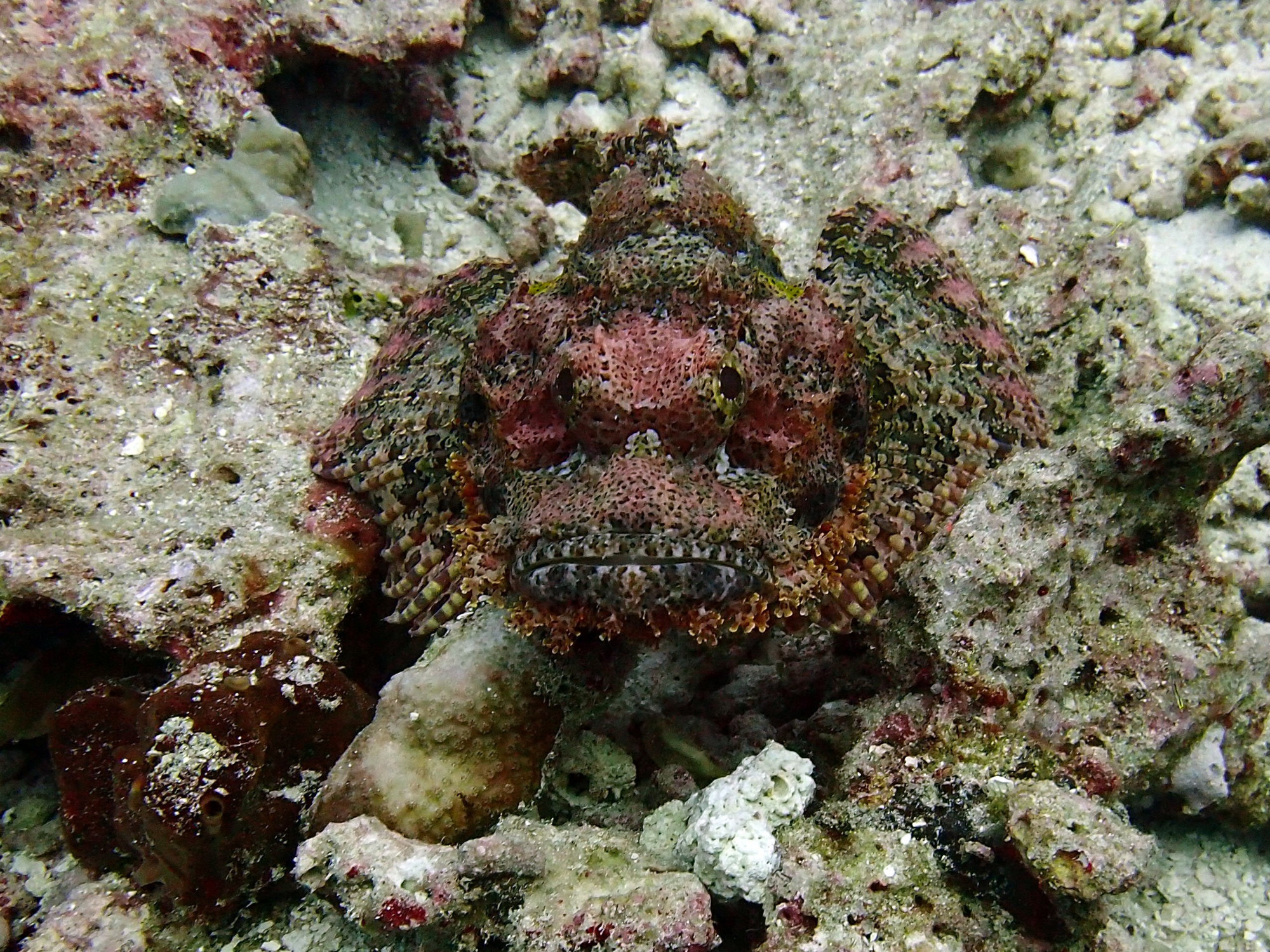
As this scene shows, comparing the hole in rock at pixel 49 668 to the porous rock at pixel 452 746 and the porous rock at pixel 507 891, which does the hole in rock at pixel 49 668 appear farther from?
the porous rock at pixel 507 891

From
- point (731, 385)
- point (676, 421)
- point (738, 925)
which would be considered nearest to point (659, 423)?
point (676, 421)

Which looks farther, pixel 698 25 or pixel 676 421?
pixel 698 25

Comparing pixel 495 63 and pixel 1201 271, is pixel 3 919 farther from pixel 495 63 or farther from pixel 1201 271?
pixel 1201 271

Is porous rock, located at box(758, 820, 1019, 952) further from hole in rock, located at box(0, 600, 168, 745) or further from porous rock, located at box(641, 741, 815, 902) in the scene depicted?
hole in rock, located at box(0, 600, 168, 745)

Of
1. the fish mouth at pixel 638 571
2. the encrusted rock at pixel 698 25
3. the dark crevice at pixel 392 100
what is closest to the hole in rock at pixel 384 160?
the dark crevice at pixel 392 100

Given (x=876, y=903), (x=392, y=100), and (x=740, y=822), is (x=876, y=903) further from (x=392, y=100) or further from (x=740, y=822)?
(x=392, y=100)

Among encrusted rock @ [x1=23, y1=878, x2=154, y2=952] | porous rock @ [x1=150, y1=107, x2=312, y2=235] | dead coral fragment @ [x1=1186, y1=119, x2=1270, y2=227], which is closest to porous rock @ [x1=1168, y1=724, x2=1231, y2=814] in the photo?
dead coral fragment @ [x1=1186, y1=119, x2=1270, y2=227]
